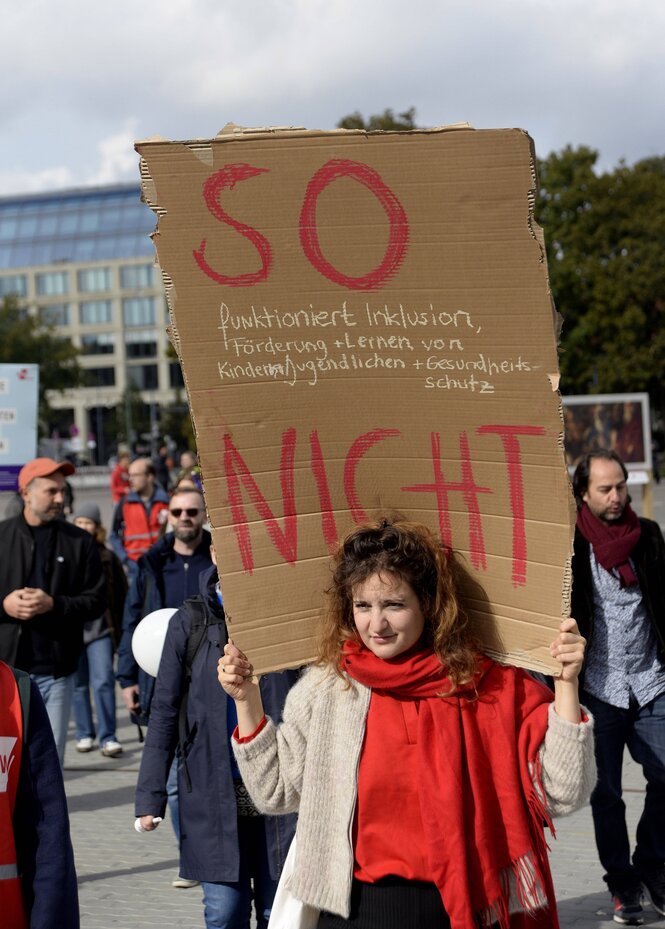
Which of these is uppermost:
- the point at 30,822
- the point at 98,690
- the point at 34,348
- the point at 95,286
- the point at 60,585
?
the point at 95,286

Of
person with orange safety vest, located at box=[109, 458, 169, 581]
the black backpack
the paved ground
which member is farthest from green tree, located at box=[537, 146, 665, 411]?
the black backpack

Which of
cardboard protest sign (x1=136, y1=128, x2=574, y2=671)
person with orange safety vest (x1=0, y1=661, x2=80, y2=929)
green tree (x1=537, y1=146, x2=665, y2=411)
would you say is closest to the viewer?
cardboard protest sign (x1=136, y1=128, x2=574, y2=671)

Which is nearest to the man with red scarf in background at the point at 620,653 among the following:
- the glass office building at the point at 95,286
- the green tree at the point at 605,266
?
the green tree at the point at 605,266

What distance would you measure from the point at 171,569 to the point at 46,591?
0.69 metres

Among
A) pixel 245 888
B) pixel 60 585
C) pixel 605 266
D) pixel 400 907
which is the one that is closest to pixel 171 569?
pixel 60 585

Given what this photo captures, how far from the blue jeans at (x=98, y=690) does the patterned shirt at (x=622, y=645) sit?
197 inches

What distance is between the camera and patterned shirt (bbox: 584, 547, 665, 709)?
570 centimetres

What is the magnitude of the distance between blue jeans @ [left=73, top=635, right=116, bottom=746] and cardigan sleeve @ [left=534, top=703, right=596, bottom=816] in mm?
7198

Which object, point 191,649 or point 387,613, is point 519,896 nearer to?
point 387,613

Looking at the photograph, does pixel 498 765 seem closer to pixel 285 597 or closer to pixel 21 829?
pixel 285 597

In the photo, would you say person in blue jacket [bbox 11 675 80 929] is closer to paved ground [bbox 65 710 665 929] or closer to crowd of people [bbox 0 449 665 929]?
crowd of people [bbox 0 449 665 929]

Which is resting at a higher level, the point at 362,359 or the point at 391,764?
the point at 362,359

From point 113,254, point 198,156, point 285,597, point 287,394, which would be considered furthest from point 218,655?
point 113,254

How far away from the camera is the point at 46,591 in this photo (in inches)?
278
